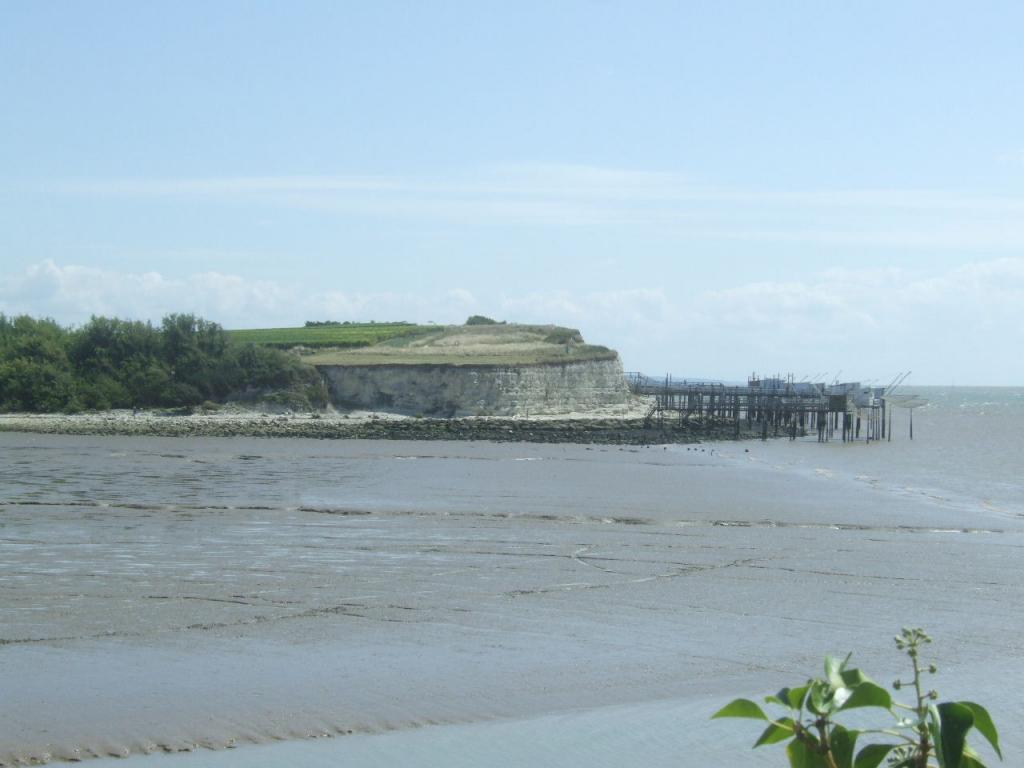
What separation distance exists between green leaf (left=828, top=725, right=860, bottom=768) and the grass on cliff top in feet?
214

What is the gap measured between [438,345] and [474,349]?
3516 mm

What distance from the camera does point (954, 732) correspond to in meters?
2.31

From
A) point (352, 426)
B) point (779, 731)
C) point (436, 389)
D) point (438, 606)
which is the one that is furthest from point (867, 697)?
point (436, 389)

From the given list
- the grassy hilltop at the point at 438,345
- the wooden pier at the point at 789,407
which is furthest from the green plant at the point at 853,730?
the grassy hilltop at the point at 438,345

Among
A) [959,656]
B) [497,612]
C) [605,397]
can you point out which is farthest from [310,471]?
[605,397]

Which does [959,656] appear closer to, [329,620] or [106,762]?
[329,620]

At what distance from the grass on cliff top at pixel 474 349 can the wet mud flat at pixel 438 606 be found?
43.7 m

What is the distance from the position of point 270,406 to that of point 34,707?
2244 inches

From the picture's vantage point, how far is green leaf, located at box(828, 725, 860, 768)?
243 cm

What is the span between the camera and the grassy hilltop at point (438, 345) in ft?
233

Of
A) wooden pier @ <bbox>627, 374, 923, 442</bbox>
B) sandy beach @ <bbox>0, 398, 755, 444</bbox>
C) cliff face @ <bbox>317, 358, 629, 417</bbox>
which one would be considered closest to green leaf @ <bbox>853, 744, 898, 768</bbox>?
sandy beach @ <bbox>0, 398, 755, 444</bbox>

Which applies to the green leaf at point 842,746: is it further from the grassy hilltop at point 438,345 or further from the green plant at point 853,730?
the grassy hilltop at point 438,345

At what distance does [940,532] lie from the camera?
863 inches

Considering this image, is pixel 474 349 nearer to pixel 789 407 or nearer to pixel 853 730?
pixel 789 407
